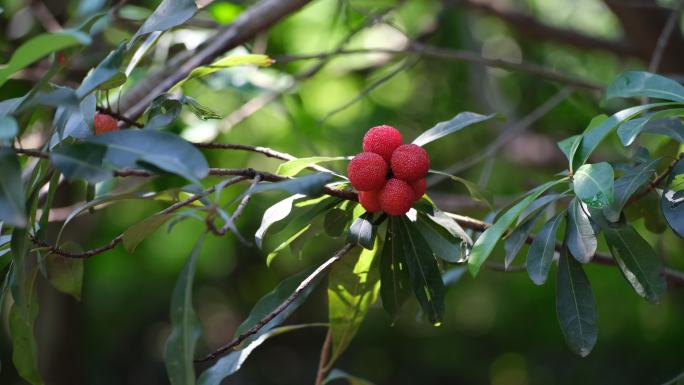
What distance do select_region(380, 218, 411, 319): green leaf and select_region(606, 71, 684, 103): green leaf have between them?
335 millimetres

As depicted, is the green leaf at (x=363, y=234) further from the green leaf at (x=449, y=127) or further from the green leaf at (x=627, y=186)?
the green leaf at (x=627, y=186)

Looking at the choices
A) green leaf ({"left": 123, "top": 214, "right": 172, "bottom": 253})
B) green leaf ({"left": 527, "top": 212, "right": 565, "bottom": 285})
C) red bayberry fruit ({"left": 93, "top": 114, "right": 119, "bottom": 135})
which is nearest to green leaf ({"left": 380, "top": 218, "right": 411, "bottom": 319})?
green leaf ({"left": 527, "top": 212, "right": 565, "bottom": 285})

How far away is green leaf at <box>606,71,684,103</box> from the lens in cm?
86

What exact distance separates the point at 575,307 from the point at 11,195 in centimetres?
57

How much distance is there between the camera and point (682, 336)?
328 centimetres

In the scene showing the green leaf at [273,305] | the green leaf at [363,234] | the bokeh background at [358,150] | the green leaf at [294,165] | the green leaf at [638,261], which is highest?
the green leaf at [294,165]

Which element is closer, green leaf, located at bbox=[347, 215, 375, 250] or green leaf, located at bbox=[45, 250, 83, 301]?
green leaf, located at bbox=[347, 215, 375, 250]

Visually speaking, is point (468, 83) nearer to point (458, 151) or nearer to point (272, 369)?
point (458, 151)

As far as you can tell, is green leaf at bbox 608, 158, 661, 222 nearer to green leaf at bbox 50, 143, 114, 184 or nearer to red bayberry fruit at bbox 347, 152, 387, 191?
red bayberry fruit at bbox 347, 152, 387, 191

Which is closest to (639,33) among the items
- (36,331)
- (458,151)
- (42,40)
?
(458,151)

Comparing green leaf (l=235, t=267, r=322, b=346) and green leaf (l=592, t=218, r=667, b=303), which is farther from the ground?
green leaf (l=592, t=218, r=667, b=303)

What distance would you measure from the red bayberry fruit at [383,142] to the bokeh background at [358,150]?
2.52 ft

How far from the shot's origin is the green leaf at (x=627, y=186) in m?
0.76

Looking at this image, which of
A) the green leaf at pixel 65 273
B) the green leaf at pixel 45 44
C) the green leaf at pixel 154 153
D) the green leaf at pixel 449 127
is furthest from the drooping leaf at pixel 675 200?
the green leaf at pixel 65 273
